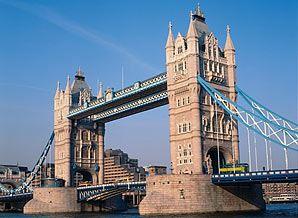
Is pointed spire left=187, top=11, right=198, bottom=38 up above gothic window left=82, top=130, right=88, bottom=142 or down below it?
above

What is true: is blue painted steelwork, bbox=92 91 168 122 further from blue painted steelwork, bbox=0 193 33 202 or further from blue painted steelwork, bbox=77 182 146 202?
blue painted steelwork, bbox=0 193 33 202

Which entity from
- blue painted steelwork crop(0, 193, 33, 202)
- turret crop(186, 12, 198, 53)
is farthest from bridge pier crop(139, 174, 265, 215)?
blue painted steelwork crop(0, 193, 33, 202)

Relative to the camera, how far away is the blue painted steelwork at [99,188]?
8731cm

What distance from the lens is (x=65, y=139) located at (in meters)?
116

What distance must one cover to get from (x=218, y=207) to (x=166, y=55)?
1148 inches

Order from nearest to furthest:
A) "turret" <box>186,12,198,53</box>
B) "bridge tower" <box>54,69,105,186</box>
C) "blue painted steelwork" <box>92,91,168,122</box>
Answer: "turret" <box>186,12,198,53</box> → "blue painted steelwork" <box>92,91,168,122</box> → "bridge tower" <box>54,69,105,186</box>

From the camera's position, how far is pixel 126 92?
9731 centimetres

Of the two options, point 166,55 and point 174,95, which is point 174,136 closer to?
point 174,95

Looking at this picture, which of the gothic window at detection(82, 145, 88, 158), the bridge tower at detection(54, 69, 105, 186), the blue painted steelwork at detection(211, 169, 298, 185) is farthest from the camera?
the gothic window at detection(82, 145, 88, 158)

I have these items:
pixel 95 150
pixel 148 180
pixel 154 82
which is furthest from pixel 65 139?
pixel 148 180

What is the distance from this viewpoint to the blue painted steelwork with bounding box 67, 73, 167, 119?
89.5 m

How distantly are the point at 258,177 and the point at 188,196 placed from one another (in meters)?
10.9

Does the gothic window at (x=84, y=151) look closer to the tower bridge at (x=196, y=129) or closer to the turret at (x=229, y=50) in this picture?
the tower bridge at (x=196, y=129)

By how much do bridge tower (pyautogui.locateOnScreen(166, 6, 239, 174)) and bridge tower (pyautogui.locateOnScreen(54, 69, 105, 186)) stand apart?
3496 centimetres
